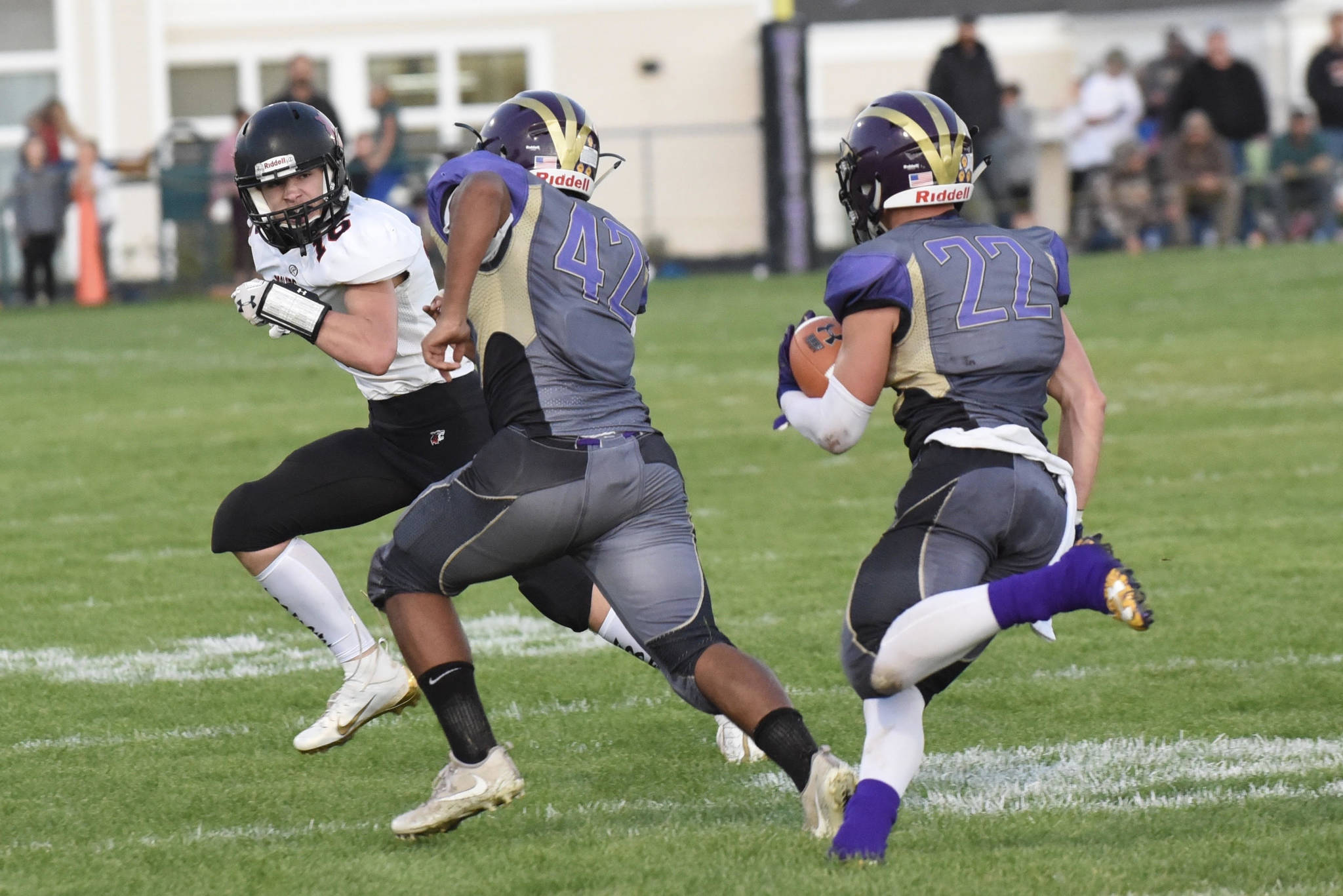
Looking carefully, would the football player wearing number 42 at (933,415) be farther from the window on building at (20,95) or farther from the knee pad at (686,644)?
the window on building at (20,95)

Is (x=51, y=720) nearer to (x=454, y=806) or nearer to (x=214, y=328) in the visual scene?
(x=454, y=806)

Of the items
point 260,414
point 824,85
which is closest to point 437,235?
point 260,414

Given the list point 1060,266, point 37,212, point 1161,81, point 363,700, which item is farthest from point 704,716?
point 1161,81

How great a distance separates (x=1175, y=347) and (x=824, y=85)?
15619mm

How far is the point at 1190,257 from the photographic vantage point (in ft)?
59.4

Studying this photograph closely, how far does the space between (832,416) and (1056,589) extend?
1.89 feet

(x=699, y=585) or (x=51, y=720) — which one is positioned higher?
(x=699, y=585)

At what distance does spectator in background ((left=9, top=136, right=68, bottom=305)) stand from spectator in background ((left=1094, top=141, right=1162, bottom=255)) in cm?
979

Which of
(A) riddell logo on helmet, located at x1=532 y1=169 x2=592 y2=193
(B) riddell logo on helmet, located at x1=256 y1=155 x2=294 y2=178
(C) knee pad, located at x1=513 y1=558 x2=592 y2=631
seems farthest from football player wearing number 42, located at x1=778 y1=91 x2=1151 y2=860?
(B) riddell logo on helmet, located at x1=256 y1=155 x2=294 y2=178

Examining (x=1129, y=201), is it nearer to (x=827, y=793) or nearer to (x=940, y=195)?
(x=940, y=195)

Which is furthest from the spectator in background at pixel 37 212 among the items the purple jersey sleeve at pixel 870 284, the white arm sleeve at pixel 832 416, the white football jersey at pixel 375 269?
the purple jersey sleeve at pixel 870 284

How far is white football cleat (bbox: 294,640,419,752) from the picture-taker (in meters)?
4.85

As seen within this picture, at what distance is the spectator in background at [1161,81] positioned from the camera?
815 inches

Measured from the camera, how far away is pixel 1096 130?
19984 mm
